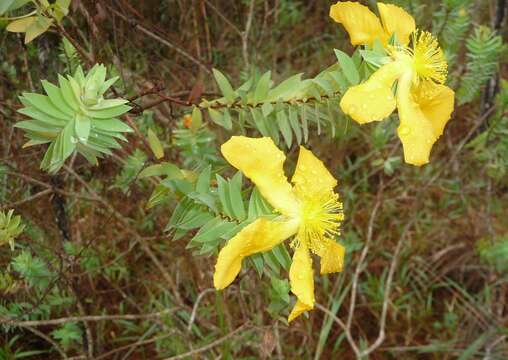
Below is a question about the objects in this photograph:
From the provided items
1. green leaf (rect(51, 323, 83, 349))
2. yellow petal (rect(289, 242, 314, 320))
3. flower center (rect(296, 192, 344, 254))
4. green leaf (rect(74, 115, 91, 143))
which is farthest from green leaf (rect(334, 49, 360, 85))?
green leaf (rect(51, 323, 83, 349))

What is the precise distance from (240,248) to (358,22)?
52 centimetres

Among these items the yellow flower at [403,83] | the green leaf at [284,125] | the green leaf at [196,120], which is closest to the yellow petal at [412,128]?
the yellow flower at [403,83]

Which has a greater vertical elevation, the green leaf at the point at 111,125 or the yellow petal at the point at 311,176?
the green leaf at the point at 111,125

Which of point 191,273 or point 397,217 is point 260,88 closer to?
point 191,273

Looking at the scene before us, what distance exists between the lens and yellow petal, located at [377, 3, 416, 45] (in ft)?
3.97

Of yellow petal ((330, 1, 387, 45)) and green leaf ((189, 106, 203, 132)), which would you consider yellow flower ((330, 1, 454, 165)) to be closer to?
yellow petal ((330, 1, 387, 45))

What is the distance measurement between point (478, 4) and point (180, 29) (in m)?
1.36

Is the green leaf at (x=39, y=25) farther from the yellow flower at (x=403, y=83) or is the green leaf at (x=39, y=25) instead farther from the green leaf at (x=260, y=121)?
the yellow flower at (x=403, y=83)

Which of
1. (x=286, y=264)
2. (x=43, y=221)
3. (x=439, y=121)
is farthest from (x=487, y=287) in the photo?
(x=43, y=221)

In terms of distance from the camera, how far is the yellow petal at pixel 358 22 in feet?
3.83

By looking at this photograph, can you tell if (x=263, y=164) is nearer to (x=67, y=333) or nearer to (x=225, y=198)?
(x=225, y=198)

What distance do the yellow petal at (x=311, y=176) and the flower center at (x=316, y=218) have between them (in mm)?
17

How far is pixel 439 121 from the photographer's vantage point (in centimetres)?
125

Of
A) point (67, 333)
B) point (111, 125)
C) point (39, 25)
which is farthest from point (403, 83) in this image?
point (67, 333)
